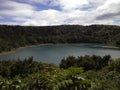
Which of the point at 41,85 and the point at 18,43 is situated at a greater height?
the point at 41,85

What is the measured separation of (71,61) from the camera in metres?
74.4

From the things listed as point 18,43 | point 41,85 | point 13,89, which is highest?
point 13,89

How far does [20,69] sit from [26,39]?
133816 mm

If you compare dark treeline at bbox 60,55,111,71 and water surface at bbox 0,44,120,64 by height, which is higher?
dark treeline at bbox 60,55,111,71

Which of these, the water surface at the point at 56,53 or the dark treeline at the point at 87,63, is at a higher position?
the dark treeline at the point at 87,63

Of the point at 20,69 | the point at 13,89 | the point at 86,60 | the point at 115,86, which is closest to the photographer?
the point at 115,86

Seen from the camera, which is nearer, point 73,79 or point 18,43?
point 73,79

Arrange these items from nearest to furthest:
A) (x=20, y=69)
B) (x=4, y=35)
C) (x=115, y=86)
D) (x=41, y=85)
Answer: (x=115, y=86)
(x=41, y=85)
(x=20, y=69)
(x=4, y=35)

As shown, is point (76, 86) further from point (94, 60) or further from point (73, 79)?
point (94, 60)

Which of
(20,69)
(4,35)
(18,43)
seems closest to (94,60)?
(20,69)

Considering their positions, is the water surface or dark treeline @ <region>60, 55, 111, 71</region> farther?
the water surface

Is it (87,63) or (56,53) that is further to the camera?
(56,53)

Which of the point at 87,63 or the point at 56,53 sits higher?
the point at 87,63

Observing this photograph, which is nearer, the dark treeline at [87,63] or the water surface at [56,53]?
the dark treeline at [87,63]
